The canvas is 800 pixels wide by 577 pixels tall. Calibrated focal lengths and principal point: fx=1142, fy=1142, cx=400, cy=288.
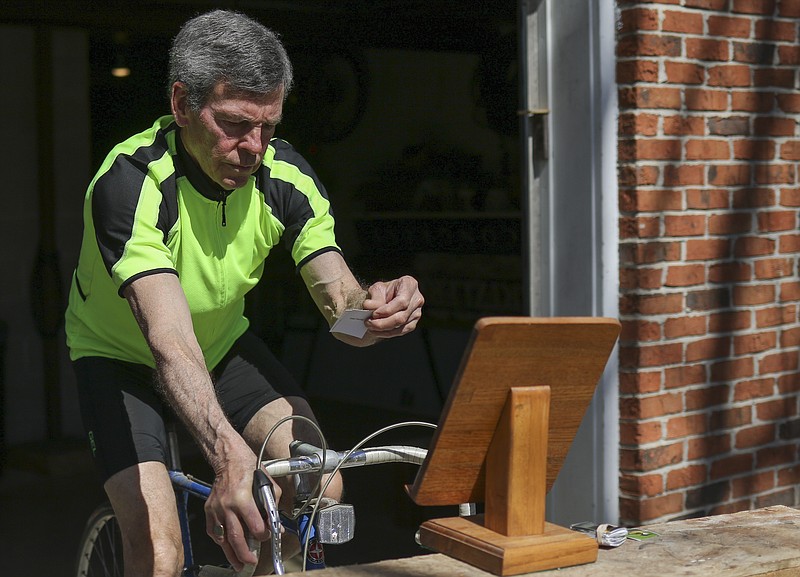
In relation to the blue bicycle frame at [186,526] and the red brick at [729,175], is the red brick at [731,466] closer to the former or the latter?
the red brick at [729,175]

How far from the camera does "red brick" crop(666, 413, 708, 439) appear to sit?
175 inches

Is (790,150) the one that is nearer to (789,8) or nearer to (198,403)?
(789,8)

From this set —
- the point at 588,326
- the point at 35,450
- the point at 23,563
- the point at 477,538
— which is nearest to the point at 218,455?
the point at 477,538

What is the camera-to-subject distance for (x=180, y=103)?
278cm

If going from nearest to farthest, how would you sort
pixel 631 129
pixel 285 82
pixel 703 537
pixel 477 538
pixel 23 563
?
pixel 477 538
pixel 703 537
pixel 285 82
pixel 631 129
pixel 23 563

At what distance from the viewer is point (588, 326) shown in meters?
2.11

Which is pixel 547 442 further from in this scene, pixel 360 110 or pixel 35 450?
pixel 360 110

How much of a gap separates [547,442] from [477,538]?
0.75 feet

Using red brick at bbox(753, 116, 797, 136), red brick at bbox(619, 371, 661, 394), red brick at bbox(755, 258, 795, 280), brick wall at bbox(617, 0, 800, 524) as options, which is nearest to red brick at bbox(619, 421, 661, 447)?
brick wall at bbox(617, 0, 800, 524)

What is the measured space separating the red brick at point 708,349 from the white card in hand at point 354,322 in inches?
83.9

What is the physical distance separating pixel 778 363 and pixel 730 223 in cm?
70

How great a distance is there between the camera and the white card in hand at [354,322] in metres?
2.71

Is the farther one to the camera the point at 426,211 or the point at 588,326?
the point at 426,211

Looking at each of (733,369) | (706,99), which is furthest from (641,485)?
(706,99)
